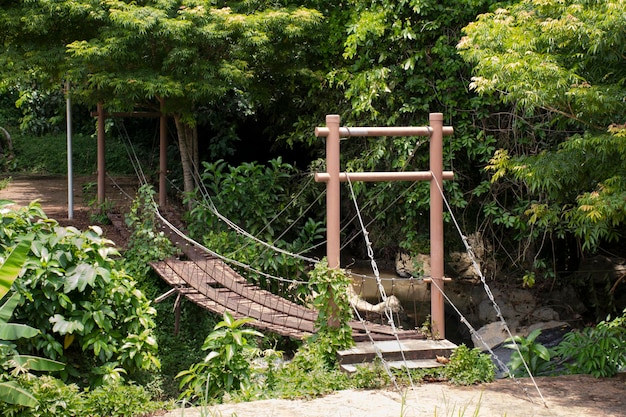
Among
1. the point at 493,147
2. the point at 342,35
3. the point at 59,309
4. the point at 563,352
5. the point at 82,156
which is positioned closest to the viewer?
the point at 59,309

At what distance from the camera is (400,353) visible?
258 inches

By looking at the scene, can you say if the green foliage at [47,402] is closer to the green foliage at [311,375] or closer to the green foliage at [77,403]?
the green foliage at [77,403]

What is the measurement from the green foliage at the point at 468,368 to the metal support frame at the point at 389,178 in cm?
62

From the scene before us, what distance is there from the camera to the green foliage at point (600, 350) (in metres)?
6.39

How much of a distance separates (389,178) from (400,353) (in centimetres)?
143

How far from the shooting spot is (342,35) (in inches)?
421

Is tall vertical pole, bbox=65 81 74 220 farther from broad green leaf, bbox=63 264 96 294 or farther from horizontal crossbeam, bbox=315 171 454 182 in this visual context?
horizontal crossbeam, bbox=315 171 454 182

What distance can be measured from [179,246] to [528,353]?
195 inches

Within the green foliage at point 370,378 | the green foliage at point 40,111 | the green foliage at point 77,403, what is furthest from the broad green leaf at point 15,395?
the green foliage at point 40,111

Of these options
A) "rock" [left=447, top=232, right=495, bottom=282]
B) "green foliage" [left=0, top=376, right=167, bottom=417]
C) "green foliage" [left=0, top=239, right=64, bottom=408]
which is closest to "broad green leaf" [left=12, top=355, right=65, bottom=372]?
"green foliage" [left=0, top=239, right=64, bottom=408]

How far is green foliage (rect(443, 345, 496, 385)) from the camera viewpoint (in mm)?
6215

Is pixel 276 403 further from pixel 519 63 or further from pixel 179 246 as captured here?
pixel 179 246

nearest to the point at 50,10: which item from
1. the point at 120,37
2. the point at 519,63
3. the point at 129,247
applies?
the point at 120,37

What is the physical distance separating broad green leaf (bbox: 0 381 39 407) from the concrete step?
2.29 meters
